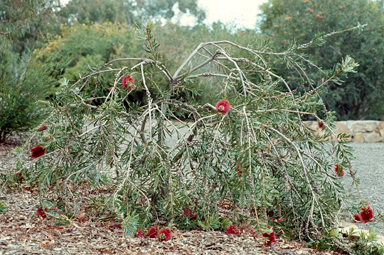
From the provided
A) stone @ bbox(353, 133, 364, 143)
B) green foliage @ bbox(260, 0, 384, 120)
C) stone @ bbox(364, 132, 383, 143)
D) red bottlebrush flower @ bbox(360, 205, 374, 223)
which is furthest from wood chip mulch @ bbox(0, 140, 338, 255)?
stone @ bbox(364, 132, 383, 143)

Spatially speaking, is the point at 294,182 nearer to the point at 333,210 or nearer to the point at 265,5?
the point at 333,210

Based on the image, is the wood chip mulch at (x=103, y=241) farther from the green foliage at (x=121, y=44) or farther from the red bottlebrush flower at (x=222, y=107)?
the green foliage at (x=121, y=44)

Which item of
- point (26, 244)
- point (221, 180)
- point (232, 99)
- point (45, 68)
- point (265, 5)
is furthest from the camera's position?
point (265, 5)

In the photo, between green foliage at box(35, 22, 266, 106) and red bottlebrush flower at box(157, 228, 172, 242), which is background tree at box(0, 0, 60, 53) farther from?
red bottlebrush flower at box(157, 228, 172, 242)

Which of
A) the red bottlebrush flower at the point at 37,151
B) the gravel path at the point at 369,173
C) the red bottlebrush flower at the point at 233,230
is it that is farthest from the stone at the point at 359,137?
the red bottlebrush flower at the point at 37,151

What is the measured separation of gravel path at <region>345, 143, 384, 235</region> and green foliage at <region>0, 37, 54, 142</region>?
13.9 ft

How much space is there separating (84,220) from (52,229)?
0.22 m

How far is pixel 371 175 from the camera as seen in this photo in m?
4.98

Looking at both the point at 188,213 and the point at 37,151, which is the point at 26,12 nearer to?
the point at 37,151

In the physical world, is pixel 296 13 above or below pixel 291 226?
above

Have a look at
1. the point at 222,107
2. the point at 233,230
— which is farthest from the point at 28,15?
the point at 233,230

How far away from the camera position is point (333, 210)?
2.15 metres

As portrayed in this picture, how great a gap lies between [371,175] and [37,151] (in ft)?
14.6

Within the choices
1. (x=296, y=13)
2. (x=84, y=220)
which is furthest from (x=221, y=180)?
(x=296, y=13)
